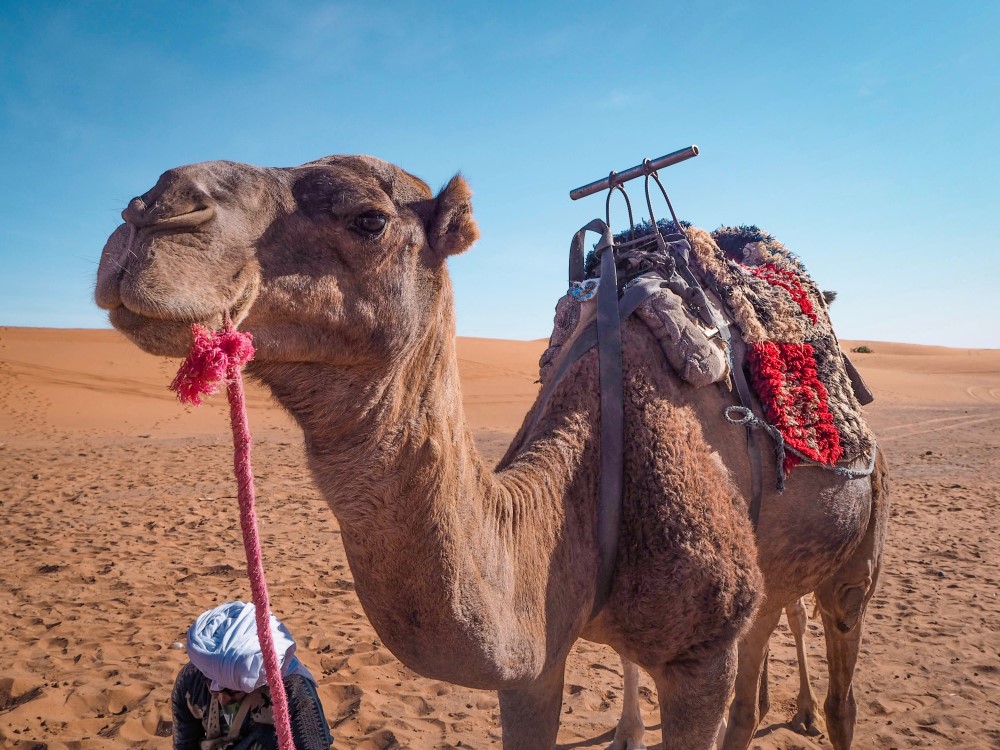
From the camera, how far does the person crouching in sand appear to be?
278 centimetres

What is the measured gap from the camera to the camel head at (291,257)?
1.33 metres

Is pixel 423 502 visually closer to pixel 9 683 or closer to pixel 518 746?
pixel 518 746

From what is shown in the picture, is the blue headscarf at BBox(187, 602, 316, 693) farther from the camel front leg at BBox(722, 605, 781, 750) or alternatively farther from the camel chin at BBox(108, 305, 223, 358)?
the camel front leg at BBox(722, 605, 781, 750)

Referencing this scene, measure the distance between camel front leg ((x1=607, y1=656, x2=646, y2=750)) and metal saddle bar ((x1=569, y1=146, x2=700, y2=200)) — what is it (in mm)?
2845

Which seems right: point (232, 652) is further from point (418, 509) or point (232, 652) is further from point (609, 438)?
point (609, 438)

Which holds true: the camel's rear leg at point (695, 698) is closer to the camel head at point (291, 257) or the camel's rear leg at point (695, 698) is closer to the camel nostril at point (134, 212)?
the camel head at point (291, 257)

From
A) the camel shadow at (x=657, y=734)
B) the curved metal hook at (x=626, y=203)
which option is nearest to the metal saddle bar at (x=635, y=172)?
the curved metal hook at (x=626, y=203)

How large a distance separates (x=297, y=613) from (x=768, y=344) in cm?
477

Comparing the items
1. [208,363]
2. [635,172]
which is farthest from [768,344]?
[208,363]

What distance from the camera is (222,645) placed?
2785 mm

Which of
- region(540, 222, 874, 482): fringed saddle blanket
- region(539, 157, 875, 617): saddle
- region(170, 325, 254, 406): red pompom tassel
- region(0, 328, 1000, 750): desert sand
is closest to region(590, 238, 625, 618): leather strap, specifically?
region(539, 157, 875, 617): saddle

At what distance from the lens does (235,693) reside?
2955 millimetres

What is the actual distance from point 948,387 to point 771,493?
1551 inches

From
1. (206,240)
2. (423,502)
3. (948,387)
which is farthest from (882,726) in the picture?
(948,387)
